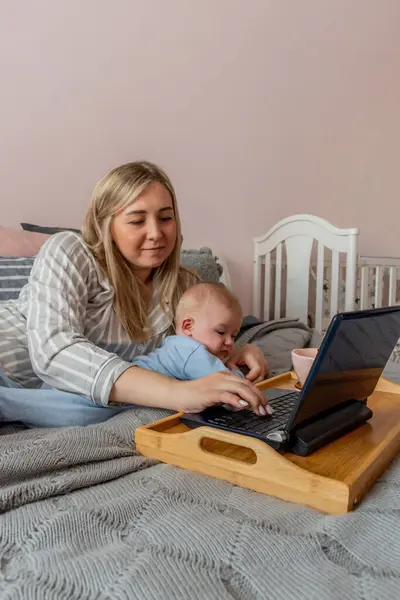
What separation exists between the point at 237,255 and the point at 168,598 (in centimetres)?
193

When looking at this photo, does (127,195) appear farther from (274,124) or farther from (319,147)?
(319,147)

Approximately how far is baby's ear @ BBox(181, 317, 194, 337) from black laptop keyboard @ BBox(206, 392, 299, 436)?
0.29 meters

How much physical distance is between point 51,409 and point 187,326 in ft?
1.00

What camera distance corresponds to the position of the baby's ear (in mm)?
1085

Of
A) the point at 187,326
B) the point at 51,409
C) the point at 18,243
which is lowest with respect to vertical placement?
the point at 51,409

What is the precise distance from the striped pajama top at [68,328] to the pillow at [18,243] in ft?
0.76

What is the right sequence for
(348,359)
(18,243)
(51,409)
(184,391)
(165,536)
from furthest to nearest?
(18,243)
(51,409)
(184,391)
(348,359)
(165,536)

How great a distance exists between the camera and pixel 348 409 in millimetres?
792

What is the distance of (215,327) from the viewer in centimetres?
105

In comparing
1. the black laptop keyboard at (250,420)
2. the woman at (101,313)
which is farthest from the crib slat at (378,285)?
the black laptop keyboard at (250,420)

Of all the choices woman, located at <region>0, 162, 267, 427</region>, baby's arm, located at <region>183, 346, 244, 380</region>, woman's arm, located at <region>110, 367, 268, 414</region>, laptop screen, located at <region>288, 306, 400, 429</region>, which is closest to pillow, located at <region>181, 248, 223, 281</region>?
woman, located at <region>0, 162, 267, 427</region>

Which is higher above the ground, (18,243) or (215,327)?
(18,243)

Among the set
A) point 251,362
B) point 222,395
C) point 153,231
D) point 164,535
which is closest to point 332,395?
point 222,395

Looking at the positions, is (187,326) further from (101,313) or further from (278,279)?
(278,279)
